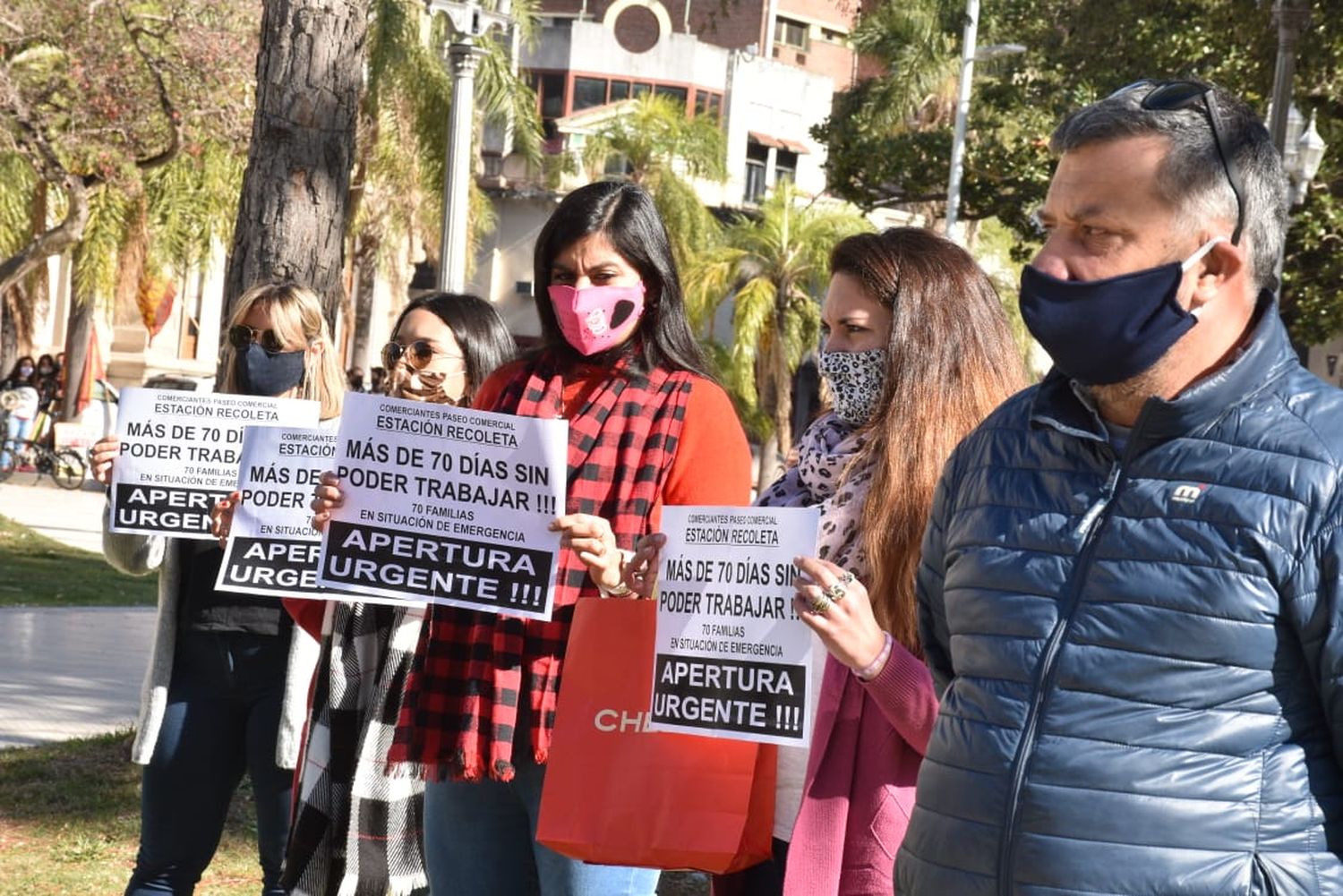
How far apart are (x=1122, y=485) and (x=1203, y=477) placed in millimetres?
112

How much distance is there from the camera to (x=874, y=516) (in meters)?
3.31

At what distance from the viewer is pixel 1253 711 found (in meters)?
2.30

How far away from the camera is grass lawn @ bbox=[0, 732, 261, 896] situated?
22.1ft

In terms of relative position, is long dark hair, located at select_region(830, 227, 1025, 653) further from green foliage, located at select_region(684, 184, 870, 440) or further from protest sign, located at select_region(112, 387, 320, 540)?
green foliage, located at select_region(684, 184, 870, 440)

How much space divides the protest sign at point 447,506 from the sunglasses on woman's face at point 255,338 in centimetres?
135

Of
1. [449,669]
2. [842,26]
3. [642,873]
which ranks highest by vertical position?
[842,26]

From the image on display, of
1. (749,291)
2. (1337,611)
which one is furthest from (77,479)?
(1337,611)

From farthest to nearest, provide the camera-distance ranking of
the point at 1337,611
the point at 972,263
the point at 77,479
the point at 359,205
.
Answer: the point at 359,205
the point at 77,479
the point at 972,263
the point at 1337,611

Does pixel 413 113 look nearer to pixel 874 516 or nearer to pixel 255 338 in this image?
pixel 255 338

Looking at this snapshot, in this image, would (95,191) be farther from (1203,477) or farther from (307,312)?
(1203,477)

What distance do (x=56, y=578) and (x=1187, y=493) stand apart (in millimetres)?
14764

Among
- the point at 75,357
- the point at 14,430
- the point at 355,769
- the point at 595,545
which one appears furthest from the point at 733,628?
the point at 75,357

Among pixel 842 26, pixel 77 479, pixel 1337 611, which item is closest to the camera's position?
pixel 1337 611

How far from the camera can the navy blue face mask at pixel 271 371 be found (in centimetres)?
514
